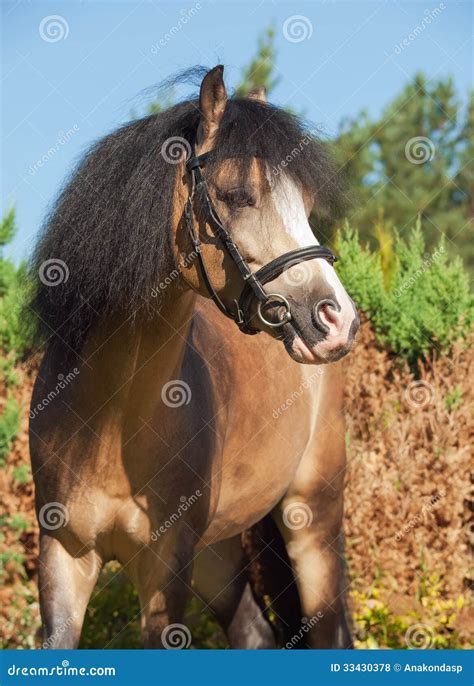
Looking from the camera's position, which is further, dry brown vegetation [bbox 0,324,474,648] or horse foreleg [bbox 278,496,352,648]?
dry brown vegetation [bbox 0,324,474,648]

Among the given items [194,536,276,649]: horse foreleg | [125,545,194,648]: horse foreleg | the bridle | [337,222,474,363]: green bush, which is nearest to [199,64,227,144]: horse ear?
the bridle

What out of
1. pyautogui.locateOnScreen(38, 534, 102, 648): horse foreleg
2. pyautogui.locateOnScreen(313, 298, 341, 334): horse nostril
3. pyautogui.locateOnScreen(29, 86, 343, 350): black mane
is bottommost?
pyautogui.locateOnScreen(38, 534, 102, 648): horse foreleg

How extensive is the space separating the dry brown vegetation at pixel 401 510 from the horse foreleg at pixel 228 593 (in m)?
0.87

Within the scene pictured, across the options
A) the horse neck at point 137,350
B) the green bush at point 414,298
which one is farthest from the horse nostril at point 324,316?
the green bush at point 414,298

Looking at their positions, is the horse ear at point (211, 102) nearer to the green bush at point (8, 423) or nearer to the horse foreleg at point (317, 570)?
the horse foreleg at point (317, 570)

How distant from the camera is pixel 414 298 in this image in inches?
273

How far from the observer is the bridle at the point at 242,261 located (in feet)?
10.8

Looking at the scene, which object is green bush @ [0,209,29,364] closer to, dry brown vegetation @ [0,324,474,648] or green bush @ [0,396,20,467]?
dry brown vegetation @ [0,324,474,648]

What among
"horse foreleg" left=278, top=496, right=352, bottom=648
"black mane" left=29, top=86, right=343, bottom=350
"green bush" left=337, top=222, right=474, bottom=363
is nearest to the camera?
"black mane" left=29, top=86, right=343, bottom=350

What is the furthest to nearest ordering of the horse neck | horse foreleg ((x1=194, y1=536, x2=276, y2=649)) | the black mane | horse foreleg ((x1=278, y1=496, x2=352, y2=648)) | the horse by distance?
horse foreleg ((x1=194, y1=536, x2=276, y2=649))
horse foreleg ((x1=278, y1=496, x2=352, y2=648))
the horse neck
the black mane
the horse

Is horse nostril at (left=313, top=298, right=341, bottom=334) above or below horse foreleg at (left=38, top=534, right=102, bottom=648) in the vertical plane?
above

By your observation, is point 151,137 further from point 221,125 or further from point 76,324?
point 76,324

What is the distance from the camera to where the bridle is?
3.28m
